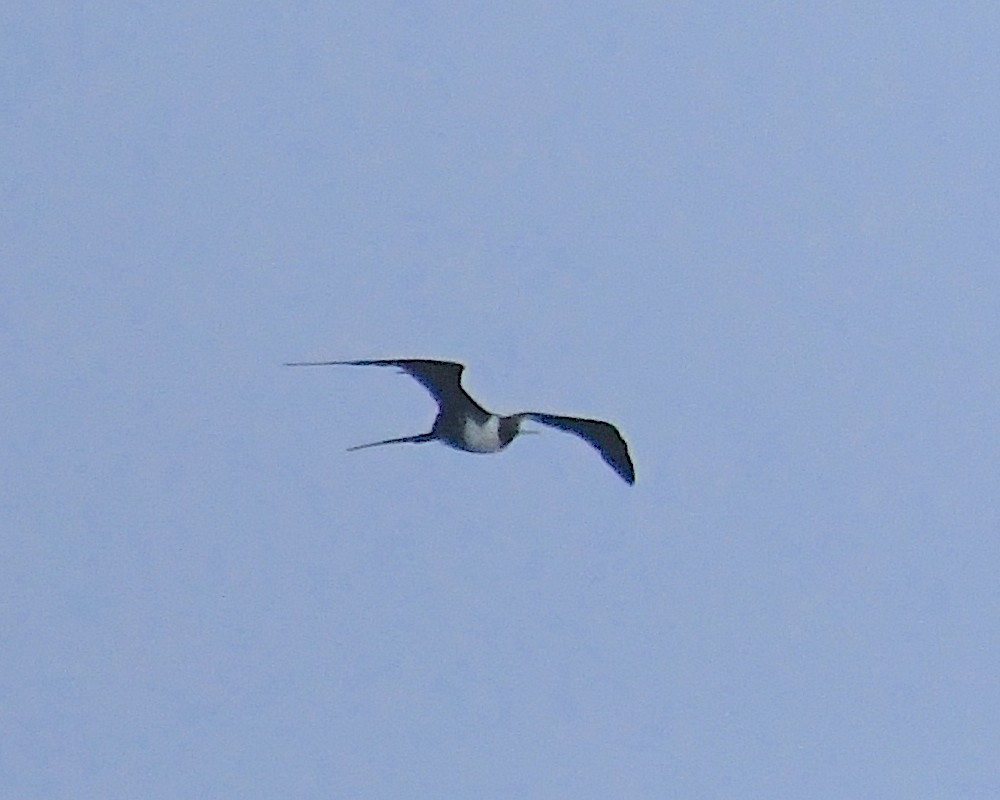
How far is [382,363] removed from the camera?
2156mm

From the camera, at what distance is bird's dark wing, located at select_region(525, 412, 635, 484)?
2.29 m

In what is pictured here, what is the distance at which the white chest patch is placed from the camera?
7.53ft

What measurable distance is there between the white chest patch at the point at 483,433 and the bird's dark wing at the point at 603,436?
0.05 m

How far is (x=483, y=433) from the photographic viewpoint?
230 centimetres

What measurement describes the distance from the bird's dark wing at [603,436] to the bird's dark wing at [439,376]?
9 centimetres

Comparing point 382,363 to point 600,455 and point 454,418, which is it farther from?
point 600,455

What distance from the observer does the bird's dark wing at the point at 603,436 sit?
229 centimetres

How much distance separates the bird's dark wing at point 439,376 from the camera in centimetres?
219

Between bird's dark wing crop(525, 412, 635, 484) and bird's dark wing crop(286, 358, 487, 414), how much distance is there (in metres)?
0.09

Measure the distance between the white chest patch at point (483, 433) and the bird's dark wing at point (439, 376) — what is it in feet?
0.06

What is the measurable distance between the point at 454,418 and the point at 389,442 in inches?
3.5

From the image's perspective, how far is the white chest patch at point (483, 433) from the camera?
2295 millimetres

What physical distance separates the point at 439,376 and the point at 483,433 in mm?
110

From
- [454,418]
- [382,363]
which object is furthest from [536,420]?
[382,363]
